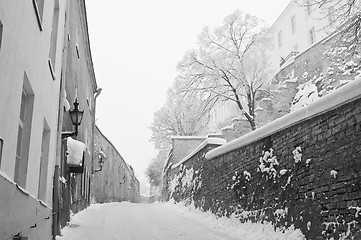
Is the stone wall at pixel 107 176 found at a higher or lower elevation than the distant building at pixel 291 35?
lower

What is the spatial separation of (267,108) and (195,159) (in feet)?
18.7

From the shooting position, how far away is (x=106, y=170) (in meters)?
26.6

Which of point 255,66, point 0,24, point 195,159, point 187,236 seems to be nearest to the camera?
point 0,24

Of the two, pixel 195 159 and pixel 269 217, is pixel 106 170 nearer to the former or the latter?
pixel 195 159

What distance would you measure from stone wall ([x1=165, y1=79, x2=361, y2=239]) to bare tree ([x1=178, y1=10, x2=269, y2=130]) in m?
8.83

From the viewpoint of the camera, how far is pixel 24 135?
620cm

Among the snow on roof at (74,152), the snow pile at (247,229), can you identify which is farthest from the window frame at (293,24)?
the snow on roof at (74,152)

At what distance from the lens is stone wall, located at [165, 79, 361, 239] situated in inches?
247

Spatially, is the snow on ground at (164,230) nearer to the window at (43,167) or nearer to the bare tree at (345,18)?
the window at (43,167)

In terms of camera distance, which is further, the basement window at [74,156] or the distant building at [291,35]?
the distant building at [291,35]

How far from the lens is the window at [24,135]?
6055 millimetres

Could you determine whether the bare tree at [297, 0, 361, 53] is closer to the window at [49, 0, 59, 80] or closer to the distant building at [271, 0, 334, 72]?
the window at [49, 0, 59, 80]

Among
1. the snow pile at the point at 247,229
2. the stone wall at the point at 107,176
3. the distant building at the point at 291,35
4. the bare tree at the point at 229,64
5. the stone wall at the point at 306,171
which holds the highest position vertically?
the distant building at the point at 291,35

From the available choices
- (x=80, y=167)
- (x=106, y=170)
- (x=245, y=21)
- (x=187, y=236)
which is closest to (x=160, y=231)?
(x=187, y=236)
